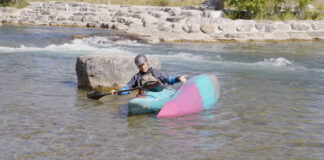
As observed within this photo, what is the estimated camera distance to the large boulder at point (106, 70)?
633 cm

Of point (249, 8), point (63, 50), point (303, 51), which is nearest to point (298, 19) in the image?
point (249, 8)

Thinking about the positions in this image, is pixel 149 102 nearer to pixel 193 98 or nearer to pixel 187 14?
pixel 193 98

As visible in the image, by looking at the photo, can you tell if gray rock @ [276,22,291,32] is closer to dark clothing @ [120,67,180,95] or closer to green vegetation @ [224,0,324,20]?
green vegetation @ [224,0,324,20]

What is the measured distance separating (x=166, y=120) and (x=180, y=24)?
12465 mm

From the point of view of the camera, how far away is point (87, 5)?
23.8 metres

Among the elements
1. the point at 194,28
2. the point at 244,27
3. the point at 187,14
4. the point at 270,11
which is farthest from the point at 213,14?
the point at 270,11

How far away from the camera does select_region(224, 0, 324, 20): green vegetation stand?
18.4m

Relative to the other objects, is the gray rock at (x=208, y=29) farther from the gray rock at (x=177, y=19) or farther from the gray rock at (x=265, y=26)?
the gray rock at (x=265, y=26)

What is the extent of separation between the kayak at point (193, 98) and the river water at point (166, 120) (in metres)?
0.14

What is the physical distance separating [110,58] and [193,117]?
2127mm

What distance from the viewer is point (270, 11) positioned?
19.3m

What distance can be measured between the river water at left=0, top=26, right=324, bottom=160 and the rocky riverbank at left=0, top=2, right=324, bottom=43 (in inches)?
267

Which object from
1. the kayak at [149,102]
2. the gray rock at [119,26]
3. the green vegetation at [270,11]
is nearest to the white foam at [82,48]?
the gray rock at [119,26]

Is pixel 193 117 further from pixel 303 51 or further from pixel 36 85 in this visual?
pixel 303 51
